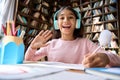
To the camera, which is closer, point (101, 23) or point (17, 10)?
point (17, 10)

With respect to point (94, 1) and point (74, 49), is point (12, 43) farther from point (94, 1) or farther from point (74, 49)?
point (94, 1)

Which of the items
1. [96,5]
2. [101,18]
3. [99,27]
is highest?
[96,5]

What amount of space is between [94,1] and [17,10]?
2.05 metres

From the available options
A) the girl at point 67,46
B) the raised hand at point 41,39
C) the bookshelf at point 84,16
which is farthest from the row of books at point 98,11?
the raised hand at point 41,39

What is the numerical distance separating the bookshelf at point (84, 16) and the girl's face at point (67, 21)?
278cm

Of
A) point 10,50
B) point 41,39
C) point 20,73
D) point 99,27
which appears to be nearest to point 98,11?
point 99,27

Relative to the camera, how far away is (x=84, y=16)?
16.8ft

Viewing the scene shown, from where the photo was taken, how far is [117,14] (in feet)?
14.6

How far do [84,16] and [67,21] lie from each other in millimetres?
3695

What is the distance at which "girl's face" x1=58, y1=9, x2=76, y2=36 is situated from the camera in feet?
4.89

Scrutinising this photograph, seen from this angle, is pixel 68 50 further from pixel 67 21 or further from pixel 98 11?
pixel 98 11

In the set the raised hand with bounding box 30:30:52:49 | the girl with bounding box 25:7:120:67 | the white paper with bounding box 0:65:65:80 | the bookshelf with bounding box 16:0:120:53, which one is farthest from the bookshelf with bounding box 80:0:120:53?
the white paper with bounding box 0:65:65:80

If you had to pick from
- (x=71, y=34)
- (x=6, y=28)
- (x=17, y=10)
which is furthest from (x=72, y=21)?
(x=17, y=10)

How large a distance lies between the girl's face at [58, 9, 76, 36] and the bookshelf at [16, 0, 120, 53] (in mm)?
2780
